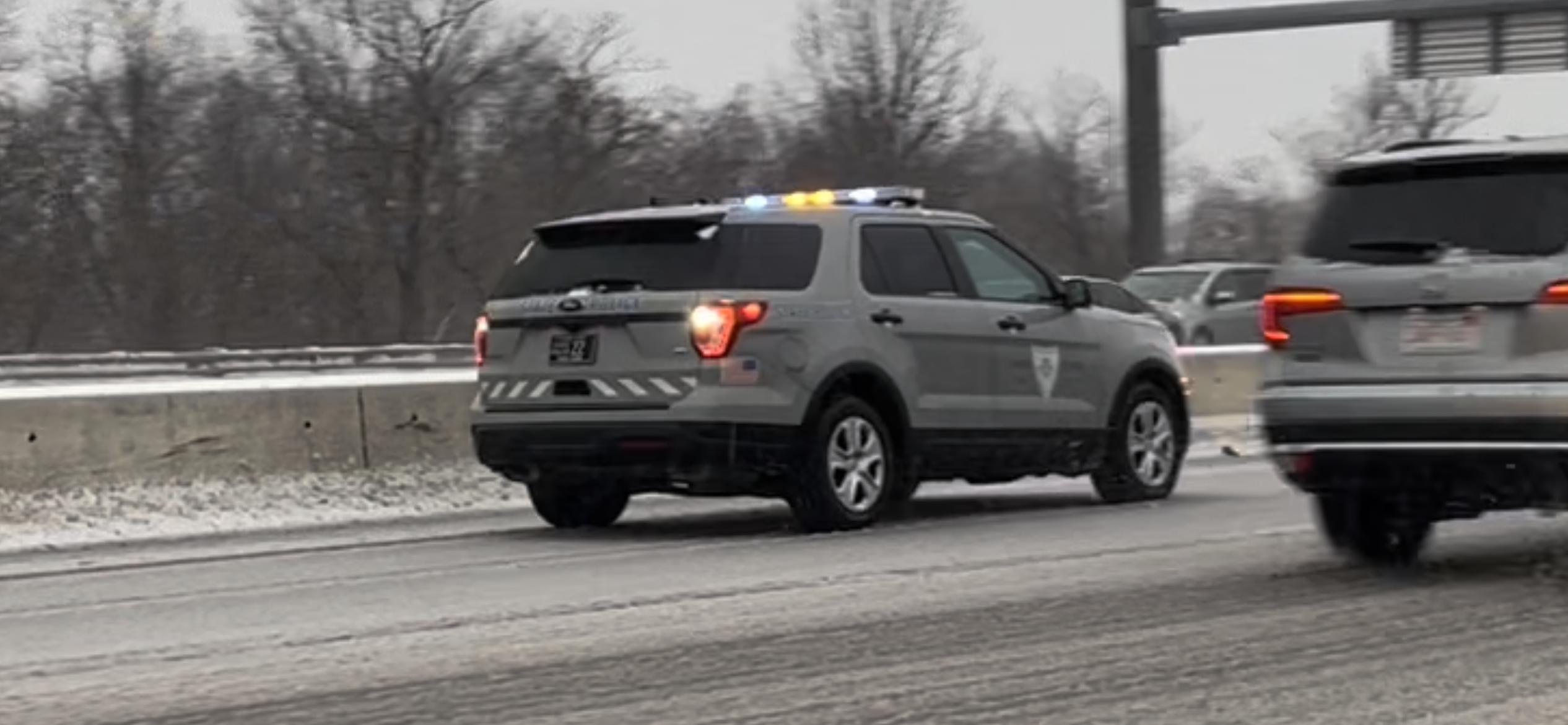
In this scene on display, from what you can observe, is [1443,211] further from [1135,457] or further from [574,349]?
[1135,457]

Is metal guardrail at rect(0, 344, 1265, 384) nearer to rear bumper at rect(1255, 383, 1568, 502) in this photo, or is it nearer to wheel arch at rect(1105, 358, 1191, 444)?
wheel arch at rect(1105, 358, 1191, 444)

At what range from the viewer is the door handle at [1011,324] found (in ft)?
40.8

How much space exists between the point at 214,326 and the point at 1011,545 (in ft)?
136

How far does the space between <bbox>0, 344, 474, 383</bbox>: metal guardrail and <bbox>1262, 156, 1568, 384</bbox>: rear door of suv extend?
79.6 ft

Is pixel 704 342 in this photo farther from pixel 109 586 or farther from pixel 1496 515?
pixel 1496 515

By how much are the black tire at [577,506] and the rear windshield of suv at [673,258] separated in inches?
46.0

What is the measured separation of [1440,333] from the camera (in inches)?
345

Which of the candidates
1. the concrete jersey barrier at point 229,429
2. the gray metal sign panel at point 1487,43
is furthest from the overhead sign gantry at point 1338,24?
the concrete jersey barrier at point 229,429

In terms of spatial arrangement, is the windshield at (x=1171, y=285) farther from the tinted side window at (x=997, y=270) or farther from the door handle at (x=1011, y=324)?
the door handle at (x=1011, y=324)

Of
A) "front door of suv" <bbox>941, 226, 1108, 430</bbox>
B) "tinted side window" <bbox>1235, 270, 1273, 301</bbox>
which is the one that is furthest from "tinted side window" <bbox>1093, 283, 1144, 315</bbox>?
"tinted side window" <bbox>1235, 270, 1273, 301</bbox>

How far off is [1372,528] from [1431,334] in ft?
4.28

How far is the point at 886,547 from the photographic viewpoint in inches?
426

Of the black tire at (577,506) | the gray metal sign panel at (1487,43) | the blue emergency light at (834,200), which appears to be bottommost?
the black tire at (577,506)

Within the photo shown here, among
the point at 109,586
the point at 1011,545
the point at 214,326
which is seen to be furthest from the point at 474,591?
the point at 214,326
